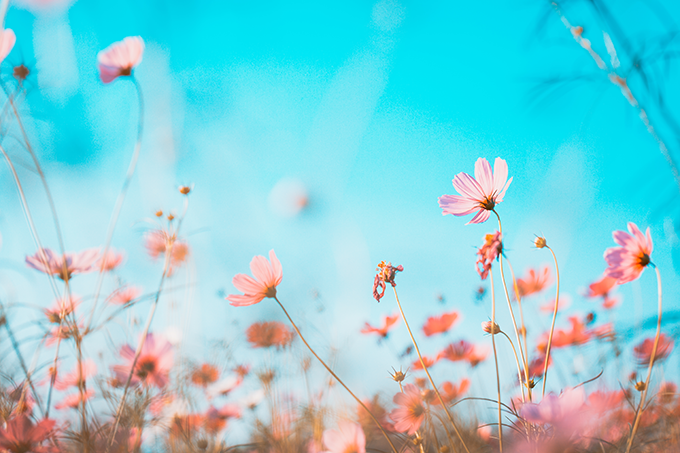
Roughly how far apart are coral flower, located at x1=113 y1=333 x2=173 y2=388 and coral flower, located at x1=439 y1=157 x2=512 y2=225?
583mm

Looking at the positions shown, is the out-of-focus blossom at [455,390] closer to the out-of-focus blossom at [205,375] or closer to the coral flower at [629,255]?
the coral flower at [629,255]

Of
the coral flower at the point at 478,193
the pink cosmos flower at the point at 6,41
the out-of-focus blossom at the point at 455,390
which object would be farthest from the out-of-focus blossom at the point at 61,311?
the out-of-focus blossom at the point at 455,390

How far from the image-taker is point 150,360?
667mm

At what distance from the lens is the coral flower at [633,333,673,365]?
0.55m

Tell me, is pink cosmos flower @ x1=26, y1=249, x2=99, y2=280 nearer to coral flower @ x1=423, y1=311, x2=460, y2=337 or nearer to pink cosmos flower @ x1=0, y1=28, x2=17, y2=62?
pink cosmos flower @ x1=0, y1=28, x2=17, y2=62

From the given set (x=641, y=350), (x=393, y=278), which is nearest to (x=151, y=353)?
(x=393, y=278)

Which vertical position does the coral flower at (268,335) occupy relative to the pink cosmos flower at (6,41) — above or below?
below

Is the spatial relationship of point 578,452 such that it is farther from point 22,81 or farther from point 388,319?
point 22,81

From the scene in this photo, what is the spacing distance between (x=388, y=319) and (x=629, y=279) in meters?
0.45

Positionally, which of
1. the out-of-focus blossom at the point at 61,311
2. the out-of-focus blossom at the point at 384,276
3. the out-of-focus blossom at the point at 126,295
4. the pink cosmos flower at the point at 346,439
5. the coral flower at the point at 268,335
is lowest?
the pink cosmos flower at the point at 346,439

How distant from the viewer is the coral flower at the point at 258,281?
49 centimetres

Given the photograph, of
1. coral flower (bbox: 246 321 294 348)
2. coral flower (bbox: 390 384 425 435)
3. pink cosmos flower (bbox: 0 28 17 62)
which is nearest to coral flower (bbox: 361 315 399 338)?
coral flower (bbox: 390 384 425 435)

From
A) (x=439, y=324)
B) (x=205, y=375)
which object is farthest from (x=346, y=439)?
(x=205, y=375)

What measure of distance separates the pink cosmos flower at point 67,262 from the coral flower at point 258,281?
34 centimetres
